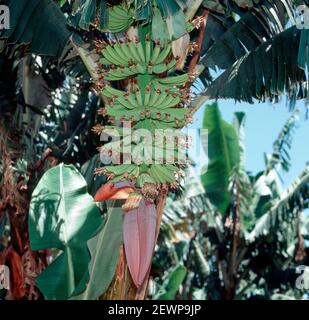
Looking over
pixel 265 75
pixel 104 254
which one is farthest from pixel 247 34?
pixel 104 254

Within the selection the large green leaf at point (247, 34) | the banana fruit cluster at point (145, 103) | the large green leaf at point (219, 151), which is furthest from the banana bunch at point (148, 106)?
the large green leaf at point (219, 151)

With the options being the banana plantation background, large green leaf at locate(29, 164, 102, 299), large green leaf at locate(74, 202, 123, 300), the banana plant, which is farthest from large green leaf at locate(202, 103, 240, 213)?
large green leaf at locate(74, 202, 123, 300)

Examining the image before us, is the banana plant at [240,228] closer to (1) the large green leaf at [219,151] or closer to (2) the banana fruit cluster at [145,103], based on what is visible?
(1) the large green leaf at [219,151]

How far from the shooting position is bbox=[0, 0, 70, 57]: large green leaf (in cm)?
437

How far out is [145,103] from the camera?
3.61 m

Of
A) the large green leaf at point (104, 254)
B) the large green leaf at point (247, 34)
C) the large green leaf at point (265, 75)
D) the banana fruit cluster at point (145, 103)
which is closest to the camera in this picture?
the banana fruit cluster at point (145, 103)

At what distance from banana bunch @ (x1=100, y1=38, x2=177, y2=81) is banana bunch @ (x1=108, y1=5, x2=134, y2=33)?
0.18 metres

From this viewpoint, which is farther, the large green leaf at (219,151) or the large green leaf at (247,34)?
Result: the large green leaf at (219,151)

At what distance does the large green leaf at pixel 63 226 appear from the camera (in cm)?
438

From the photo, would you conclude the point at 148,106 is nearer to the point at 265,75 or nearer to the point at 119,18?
the point at 119,18

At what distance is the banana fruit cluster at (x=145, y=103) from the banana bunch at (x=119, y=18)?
183 mm

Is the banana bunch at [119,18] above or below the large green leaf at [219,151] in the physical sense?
below

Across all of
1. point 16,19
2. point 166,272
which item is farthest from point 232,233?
point 16,19

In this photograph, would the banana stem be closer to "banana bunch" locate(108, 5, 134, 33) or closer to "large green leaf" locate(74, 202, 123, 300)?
"large green leaf" locate(74, 202, 123, 300)
